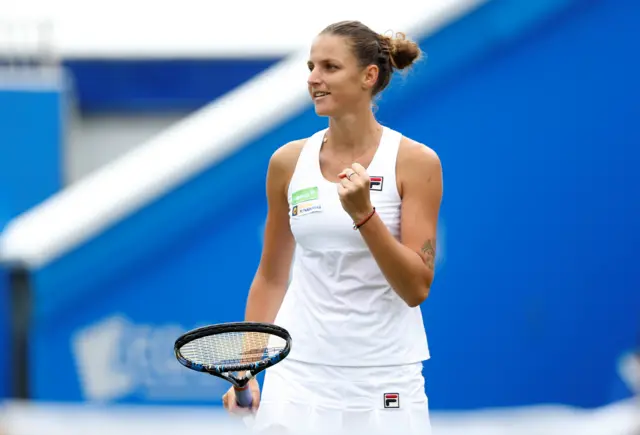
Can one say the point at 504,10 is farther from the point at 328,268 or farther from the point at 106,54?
the point at 106,54

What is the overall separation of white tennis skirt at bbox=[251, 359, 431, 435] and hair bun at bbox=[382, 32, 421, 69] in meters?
0.89

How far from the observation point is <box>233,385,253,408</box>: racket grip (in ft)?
10.0

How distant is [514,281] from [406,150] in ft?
10.3

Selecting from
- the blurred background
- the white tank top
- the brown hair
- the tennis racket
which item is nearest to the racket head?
the tennis racket

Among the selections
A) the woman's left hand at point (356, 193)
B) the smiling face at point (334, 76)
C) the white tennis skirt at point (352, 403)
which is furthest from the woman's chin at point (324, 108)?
the white tennis skirt at point (352, 403)

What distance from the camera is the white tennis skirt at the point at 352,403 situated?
3.09m

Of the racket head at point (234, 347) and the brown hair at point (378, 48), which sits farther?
the brown hair at point (378, 48)

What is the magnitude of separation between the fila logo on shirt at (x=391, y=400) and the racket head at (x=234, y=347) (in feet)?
1.10

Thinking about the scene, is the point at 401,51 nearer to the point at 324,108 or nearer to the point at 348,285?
the point at 324,108

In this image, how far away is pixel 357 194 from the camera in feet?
9.27

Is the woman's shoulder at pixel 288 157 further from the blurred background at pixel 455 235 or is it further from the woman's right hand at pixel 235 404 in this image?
the blurred background at pixel 455 235

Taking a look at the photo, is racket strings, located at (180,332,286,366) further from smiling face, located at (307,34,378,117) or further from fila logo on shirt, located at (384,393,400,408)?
smiling face, located at (307,34,378,117)

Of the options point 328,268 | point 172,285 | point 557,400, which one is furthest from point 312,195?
point 557,400

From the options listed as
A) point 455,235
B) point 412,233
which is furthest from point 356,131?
point 455,235
